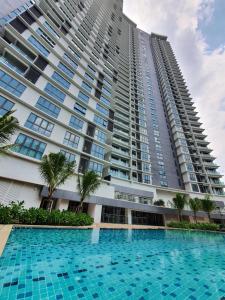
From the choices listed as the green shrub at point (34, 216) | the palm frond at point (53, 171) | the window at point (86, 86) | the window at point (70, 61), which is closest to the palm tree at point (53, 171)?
the palm frond at point (53, 171)

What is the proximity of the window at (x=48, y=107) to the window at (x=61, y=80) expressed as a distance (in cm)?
532


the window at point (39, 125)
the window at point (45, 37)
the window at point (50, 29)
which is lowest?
the window at point (39, 125)

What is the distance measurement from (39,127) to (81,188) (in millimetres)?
10823

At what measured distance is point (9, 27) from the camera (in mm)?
21891

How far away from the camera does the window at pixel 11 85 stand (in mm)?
19828

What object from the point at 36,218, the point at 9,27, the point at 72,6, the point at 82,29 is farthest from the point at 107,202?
the point at 72,6

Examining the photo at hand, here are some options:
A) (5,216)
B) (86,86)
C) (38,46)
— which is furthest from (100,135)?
(5,216)

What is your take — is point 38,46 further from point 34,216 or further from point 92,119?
point 34,216

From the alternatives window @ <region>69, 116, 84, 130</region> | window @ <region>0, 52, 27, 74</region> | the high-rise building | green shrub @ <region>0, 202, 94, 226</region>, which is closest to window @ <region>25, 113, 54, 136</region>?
the high-rise building

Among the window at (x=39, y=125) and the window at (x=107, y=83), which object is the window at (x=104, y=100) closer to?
the window at (x=107, y=83)

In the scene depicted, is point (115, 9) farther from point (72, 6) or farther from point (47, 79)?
point (47, 79)

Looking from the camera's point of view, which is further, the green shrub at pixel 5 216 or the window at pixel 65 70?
the window at pixel 65 70

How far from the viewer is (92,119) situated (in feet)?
102

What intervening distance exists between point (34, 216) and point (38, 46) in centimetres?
2676
